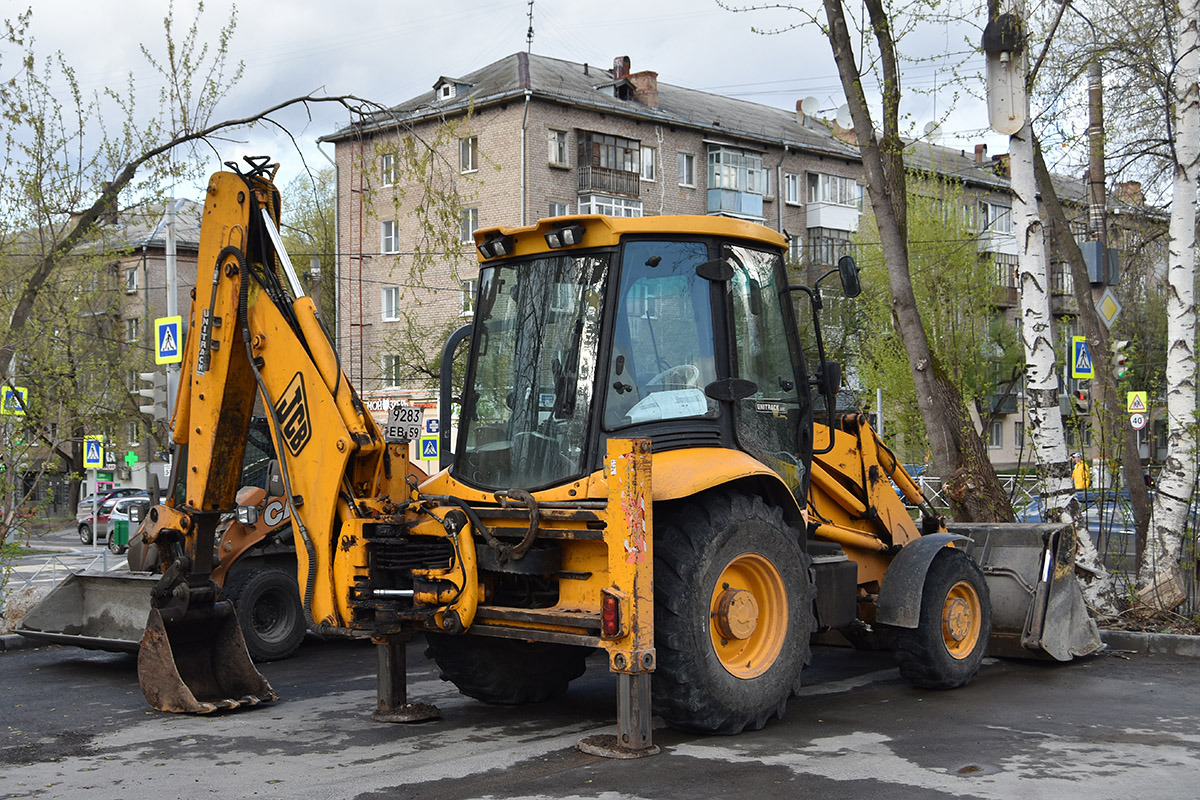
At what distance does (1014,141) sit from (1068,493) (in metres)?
3.19

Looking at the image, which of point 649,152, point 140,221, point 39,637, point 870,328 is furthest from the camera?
point 649,152

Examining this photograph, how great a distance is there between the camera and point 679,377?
24.0ft

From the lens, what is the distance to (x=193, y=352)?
26.5ft

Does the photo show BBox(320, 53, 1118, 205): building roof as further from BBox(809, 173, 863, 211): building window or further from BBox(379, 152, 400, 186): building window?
BBox(379, 152, 400, 186): building window

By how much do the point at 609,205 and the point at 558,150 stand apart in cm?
240

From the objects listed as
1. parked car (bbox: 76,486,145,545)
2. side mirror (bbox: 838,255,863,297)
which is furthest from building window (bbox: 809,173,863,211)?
side mirror (bbox: 838,255,863,297)

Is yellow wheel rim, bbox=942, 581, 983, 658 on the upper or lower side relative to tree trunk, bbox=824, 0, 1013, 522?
lower

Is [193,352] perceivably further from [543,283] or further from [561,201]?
[561,201]

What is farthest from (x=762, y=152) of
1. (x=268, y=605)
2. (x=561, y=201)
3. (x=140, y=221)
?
(x=268, y=605)

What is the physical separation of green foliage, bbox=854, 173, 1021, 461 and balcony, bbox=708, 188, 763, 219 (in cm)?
660

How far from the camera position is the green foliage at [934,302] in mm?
35562

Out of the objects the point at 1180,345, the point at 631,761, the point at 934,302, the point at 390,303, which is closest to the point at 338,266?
the point at 390,303

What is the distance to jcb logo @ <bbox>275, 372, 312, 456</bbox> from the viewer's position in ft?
24.6

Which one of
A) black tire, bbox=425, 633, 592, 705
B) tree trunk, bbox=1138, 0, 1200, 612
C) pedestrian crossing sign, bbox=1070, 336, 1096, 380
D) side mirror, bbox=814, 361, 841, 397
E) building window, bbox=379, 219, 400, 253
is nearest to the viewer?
black tire, bbox=425, 633, 592, 705
